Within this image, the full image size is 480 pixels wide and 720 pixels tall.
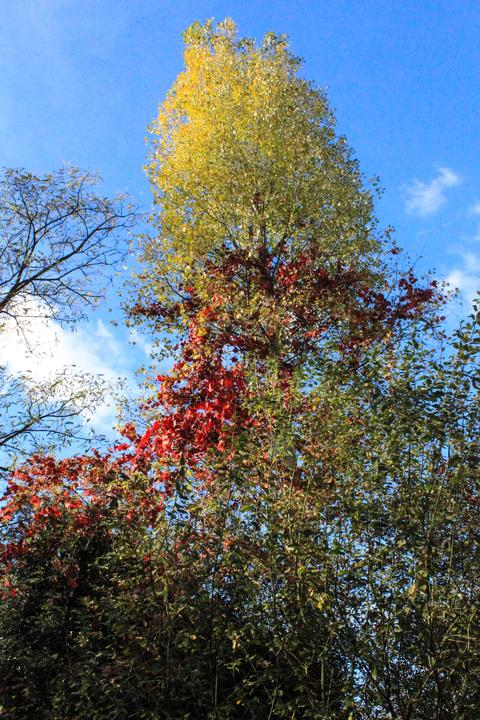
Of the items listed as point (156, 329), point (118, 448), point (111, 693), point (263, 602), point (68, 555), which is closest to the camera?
point (263, 602)

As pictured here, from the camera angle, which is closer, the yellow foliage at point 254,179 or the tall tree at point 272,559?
the tall tree at point 272,559

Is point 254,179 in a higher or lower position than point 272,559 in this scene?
higher

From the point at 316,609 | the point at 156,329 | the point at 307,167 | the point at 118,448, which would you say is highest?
the point at 307,167

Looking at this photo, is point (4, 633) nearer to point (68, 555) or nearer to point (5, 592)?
point (5, 592)

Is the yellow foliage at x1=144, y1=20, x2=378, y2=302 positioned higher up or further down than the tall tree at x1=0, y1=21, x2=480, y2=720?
higher up

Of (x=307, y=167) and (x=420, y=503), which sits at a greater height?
(x=307, y=167)

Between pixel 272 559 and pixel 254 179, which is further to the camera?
pixel 254 179

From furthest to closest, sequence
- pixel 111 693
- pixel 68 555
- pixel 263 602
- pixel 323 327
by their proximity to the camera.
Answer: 1. pixel 323 327
2. pixel 68 555
3. pixel 111 693
4. pixel 263 602

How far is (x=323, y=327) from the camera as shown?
11.1 m

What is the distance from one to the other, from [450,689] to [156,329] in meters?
8.57

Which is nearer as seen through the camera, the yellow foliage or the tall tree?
the tall tree

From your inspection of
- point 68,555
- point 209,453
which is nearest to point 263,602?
point 209,453

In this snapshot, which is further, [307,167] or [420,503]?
[307,167]

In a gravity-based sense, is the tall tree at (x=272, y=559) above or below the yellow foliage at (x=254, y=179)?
below
